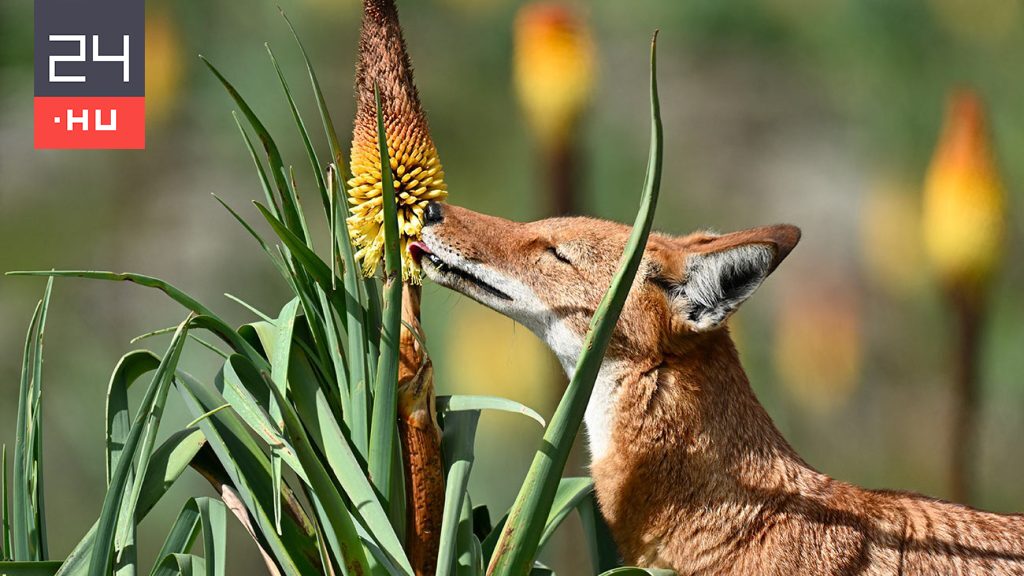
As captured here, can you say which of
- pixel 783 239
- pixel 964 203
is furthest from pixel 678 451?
pixel 964 203

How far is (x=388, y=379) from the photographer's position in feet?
6.62

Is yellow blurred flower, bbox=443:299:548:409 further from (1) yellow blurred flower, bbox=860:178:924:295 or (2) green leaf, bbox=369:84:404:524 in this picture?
(2) green leaf, bbox=369:84:404:524

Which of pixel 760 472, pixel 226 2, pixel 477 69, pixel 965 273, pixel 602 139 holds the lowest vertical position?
pixel 760 472

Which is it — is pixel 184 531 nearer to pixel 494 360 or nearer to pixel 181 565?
pixel 181 565

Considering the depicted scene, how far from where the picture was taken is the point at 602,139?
4883 millimetres

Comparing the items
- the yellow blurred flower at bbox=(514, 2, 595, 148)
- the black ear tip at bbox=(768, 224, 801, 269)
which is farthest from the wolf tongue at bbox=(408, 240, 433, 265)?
the yellow blurred flower at bbox=(514, 2, 595, 148)

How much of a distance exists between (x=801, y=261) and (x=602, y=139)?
1.02 m

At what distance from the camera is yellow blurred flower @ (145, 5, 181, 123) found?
492 centimetres

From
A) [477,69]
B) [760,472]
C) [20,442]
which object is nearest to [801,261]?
[477,69]

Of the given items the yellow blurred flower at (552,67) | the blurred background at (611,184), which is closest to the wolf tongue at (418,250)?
the blurred background at (611,184)

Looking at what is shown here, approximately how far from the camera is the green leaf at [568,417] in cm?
189

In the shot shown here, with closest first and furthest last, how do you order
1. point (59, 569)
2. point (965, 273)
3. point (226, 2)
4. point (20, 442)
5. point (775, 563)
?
1. point (59, 569)
2. point (20, 442)
3. point (775, 563)
4. point (965, 273)
5. point (226, 2)

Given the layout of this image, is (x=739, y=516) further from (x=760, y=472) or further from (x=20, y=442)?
(x=20, y=442)

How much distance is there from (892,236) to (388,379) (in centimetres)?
335
